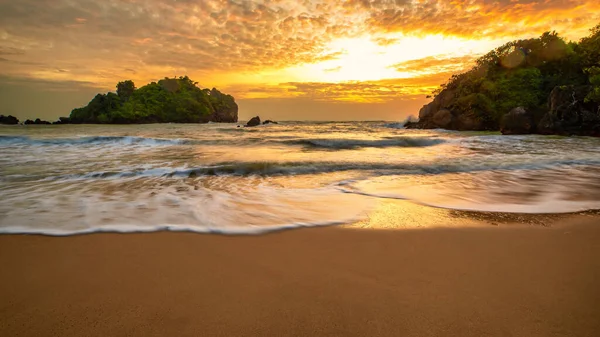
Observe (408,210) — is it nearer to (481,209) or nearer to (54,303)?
(481,209)

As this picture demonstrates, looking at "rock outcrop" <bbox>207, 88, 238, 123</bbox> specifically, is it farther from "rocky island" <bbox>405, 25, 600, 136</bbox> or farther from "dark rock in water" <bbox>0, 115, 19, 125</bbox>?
"rocky island" <bbox>405, 25, 600, 136</bbox>

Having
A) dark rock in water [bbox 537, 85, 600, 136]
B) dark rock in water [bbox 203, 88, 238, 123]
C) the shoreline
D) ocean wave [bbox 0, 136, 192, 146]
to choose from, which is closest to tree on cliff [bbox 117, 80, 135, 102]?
dark rock in water [bbox 203, 88, 238, 123]

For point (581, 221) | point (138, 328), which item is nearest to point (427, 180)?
point (581, 221)

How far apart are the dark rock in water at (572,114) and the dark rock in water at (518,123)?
90 cm

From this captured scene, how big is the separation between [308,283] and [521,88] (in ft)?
105

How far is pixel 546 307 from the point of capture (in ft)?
4.56

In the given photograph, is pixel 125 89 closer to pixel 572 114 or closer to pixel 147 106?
pixel 147 106

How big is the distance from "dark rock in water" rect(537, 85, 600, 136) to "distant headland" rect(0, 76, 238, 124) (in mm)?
68782

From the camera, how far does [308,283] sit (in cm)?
166

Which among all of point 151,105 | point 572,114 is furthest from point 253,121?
point 151,105

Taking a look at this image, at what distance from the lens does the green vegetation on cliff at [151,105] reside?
64375mm

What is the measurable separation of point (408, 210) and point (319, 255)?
1592 millimetres

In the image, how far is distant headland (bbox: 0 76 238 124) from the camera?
63.3 meters

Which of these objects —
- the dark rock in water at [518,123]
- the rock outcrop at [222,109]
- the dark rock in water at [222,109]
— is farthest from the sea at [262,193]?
the dark rock in water at [222,109]
